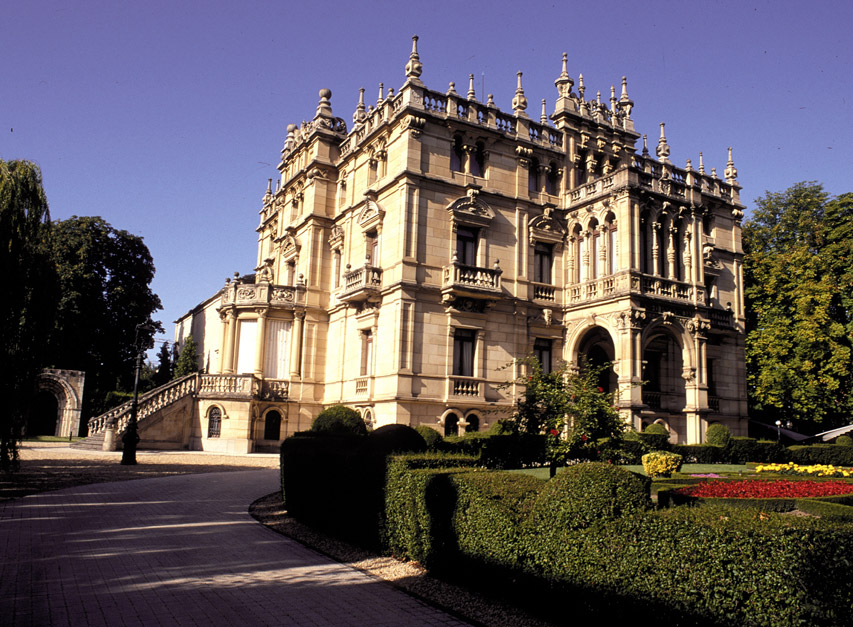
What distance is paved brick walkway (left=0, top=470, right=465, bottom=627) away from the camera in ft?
26.3

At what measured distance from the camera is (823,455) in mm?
28031

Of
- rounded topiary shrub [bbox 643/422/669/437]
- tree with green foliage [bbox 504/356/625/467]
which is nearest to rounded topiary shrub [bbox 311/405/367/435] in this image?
tree with green foliage [bbox 504/356/625/467]

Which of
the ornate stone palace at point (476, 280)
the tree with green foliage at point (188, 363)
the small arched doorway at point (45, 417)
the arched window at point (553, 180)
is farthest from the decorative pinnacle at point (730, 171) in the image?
the small arched doorway at point (45, 417)

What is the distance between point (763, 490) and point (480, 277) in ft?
55.0

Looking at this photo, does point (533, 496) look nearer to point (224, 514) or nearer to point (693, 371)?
point (224, 514)

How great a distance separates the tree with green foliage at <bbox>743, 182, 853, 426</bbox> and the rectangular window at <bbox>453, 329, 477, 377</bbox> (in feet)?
64.2

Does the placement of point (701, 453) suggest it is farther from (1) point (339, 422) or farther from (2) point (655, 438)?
(1) point (339, 422)

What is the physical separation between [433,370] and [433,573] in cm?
1861

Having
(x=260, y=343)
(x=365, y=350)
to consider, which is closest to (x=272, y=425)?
(x=260, y=343)

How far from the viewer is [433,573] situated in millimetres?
10094

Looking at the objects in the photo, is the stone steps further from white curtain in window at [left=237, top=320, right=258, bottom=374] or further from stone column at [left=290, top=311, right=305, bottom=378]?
stone column at [left=290, top=311, right=305, bottom=378]

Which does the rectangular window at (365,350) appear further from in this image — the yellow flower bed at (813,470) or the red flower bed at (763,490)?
the red flower bed at (763,490)

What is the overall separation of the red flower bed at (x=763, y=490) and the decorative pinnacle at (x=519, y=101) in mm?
22592

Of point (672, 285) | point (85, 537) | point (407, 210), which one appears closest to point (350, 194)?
point (407, 210)
